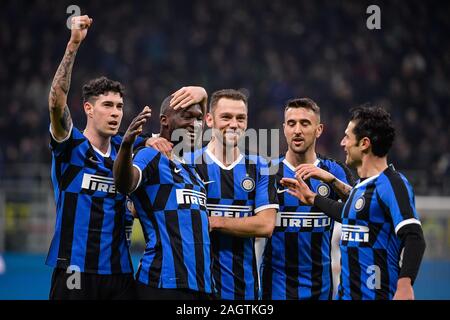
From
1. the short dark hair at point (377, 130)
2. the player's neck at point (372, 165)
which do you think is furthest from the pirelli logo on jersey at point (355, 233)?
the short dark hair at point (377, 130)

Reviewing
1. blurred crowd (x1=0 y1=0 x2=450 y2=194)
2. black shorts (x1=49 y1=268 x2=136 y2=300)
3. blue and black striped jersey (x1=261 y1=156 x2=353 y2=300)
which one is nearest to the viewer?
black shorts (x1=49 y1=268 x2=136 y2=300)

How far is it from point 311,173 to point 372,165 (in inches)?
23.2

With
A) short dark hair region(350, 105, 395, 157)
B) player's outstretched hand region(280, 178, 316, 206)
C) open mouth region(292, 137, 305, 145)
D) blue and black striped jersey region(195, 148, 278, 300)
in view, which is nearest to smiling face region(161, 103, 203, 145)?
blue and black striped jersey region(195, 148, 278, 300)

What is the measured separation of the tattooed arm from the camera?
195 inches

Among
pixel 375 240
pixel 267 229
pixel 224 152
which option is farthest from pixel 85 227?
pixel 375 240

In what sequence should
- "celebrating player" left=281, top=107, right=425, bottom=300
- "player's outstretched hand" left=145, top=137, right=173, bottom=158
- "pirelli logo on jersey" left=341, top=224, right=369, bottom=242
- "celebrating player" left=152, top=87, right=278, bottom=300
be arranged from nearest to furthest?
1. "celebrating player" left=281, top=107, right=425, bottom=300
2. "pirelli logo on jersey" left=341, top=224, right=369, bottom=242
3. "player's outstretched hand" left=145, top=137, right=173, bottom=158
4. "celebrating player" left=152, top=87, right=278, bottom=300

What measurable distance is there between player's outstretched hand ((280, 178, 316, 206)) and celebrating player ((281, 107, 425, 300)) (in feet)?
1.68

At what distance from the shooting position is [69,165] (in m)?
5.22

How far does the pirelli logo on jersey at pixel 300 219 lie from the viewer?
564 centimetres

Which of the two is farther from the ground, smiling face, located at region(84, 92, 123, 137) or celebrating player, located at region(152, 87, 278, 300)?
smiling face, located at region(84, 92, 123, 137)

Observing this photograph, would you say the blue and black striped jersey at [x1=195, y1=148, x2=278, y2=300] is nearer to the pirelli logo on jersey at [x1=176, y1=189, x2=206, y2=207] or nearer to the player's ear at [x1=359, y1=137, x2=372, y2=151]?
the pirelli logo on jersey at [x1=176, y1=189, x2=206, y2=207]

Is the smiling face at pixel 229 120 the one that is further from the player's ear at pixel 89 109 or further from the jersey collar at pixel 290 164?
the player's ear at pixel 89 109

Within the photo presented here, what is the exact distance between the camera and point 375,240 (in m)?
4.63

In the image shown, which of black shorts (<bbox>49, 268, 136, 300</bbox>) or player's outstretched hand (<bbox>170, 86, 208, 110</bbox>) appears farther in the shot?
black shorts (<bbox>49, 268, 136, 300</bbox>)
